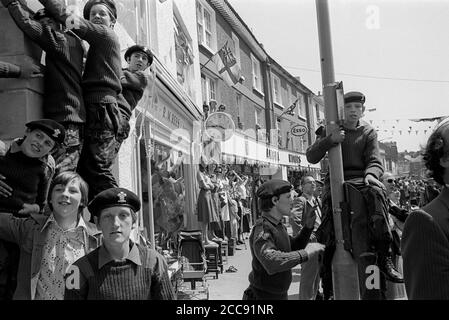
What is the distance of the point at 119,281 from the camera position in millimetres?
1873

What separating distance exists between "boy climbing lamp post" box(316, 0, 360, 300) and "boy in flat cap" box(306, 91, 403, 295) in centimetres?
11

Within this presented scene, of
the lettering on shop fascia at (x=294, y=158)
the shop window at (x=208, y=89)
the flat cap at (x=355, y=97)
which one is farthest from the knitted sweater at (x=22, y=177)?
the lettering on shop fascia at (x=294, y=158)

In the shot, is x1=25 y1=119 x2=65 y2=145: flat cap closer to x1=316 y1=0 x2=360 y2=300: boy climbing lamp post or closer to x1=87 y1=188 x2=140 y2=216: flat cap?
x1=87 y1=188 x2=140 y2=216: flat cap

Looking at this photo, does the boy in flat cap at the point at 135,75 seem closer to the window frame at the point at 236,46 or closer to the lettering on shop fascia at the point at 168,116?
the lettering on shop fascia at the point at 168,116

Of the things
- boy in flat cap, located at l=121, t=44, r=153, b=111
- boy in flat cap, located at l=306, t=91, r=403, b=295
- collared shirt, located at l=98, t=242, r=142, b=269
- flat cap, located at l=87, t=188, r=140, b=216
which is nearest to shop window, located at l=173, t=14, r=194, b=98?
boy in flat cap, located at l=121, t=44, r=153, b=111

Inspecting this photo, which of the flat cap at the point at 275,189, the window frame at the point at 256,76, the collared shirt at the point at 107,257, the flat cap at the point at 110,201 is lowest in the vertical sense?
the collared shirt at the point at 107,257

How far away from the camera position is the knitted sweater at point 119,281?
6.07 feet

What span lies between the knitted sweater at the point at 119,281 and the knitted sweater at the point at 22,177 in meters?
0.67

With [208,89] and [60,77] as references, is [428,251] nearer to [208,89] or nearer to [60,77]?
[60,77]

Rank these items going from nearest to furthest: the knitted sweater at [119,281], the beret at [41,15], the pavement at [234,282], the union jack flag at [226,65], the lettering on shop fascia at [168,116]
Result: the knitted sweater at [119,281], the beret at [41,15], the pavement at [234,282], the lettering on shop fascia at [168,116], the union jack flag at [226,65]

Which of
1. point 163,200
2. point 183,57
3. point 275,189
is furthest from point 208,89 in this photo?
point 275,189

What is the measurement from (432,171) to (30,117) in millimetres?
A: 2414

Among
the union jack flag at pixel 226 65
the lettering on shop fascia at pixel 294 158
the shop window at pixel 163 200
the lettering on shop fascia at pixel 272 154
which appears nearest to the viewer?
the shop window at pixel 163 200
